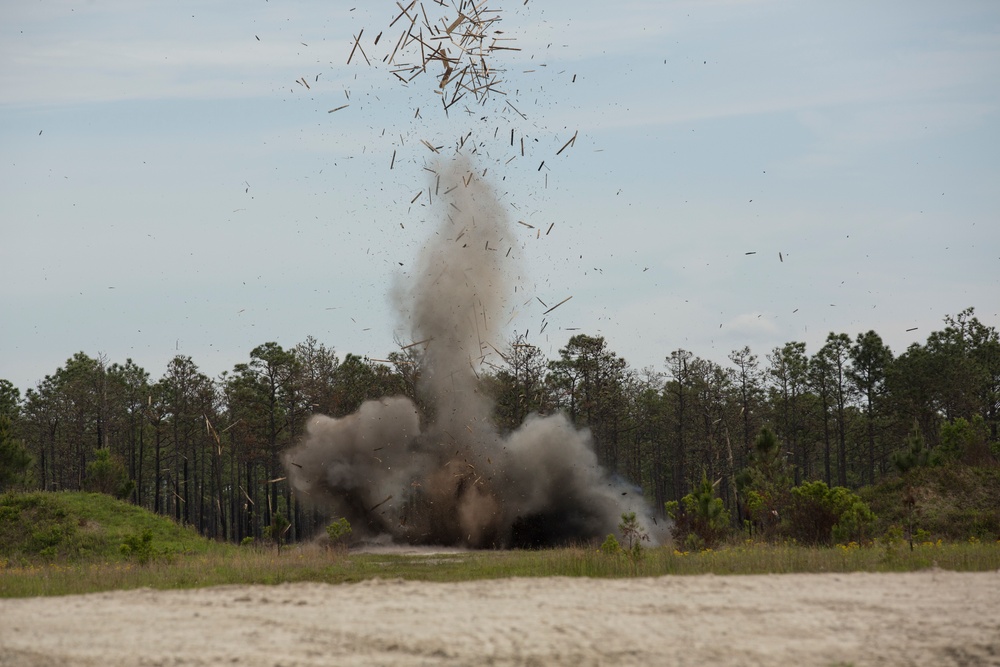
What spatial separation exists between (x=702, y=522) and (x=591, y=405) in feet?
120

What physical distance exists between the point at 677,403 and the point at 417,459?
31.7m

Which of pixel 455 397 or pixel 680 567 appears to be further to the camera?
pixel 455 397

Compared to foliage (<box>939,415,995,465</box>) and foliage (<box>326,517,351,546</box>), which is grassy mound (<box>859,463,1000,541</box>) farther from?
foliage (<box>326,517,351,546</box>)

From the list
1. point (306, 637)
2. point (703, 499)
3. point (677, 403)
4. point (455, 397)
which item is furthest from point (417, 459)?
point (306, 637)

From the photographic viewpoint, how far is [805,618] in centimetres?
1191

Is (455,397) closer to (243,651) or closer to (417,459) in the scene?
(417,459)

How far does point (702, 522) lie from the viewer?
29.0 meters

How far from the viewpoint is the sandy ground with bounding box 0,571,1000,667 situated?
34.2 feet

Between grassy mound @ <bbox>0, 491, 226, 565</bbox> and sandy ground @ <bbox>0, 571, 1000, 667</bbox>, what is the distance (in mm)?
24376

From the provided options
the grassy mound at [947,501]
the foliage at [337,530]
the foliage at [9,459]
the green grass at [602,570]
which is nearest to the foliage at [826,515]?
the grassy mound at [947,501]

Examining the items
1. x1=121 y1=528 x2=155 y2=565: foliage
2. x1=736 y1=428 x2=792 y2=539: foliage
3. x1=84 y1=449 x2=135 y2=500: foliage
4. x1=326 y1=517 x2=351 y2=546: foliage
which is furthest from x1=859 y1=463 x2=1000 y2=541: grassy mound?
x1=84 y1=449 x2=135 y2=500: foliage

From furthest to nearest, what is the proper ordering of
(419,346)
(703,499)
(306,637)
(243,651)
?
1. (419,346)
2. (703,499)
3. (306,637)
4. (243,651)

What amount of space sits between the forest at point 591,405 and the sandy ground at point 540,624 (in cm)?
3898

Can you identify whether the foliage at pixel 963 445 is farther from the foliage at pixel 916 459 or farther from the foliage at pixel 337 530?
the foliage at pixel 337 530
